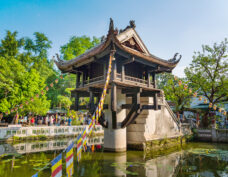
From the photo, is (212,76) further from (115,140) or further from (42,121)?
(42,121)

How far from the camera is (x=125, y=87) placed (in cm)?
948

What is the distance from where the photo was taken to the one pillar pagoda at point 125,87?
8859 millimetres

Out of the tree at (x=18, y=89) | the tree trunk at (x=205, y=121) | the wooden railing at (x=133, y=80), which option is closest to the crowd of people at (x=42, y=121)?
the tree at (x=18, y=89)

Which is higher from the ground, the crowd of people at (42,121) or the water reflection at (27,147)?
the crowd of people at (42,121)

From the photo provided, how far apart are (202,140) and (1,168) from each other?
15.3 m

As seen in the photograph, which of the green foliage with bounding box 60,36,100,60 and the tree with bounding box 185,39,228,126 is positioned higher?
the green foliage with bounding box 60,36,100,60

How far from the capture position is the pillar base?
9.34m

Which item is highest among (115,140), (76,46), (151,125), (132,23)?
(76,46)

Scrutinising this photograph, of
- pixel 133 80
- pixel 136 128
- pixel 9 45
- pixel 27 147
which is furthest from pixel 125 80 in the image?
pixel 9 45

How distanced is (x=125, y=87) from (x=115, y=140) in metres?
3.13

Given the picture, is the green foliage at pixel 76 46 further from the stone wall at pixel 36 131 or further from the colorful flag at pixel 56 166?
the colorful flag at pixel 56 166

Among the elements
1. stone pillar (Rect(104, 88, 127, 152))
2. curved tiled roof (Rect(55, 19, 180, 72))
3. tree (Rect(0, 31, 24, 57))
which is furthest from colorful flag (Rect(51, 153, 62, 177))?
tree (Rect(0, 31, 24, 57))

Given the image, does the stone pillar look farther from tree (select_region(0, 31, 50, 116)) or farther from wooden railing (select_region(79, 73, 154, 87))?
tree (select_region(0, 31, 50, 116))

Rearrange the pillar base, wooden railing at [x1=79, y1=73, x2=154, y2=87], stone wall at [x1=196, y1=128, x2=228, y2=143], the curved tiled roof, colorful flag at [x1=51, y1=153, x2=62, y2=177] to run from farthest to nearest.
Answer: stone wall at [x1=196, y1=128, x2=228, y2=143]
the pillar base
wooden railing at [x1=79, y1=73, x2=154, y2=87]
the curved tiled roof
colorful flag at [x1=51, y1=153, x2=62, y2=177]
